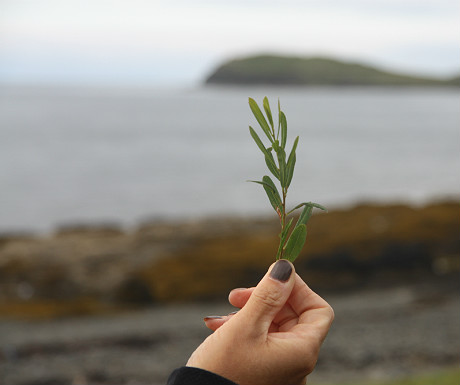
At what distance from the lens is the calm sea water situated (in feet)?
147

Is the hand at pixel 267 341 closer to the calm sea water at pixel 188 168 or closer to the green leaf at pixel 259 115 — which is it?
the green leaf at pixel 259 115

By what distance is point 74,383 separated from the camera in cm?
1477

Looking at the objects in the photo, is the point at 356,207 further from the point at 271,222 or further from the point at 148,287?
the point at 148,287

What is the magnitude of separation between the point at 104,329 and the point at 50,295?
5.79 metres

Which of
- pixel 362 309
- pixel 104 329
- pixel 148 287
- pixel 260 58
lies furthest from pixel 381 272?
pixel 260 58

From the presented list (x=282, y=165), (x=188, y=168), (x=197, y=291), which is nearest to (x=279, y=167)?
(x=282, y=165)

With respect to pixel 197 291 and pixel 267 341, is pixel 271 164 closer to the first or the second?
pixel 267 341

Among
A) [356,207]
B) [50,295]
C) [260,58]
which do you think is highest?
[260,58]

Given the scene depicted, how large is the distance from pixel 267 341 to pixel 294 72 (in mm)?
118332

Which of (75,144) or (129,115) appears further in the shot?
(129,115)

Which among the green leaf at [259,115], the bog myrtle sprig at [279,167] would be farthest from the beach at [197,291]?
the green leaf at [259,115]

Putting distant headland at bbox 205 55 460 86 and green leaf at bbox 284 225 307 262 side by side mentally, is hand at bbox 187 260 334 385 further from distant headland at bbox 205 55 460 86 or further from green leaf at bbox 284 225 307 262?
distant headland at bbox 205 55 460 86

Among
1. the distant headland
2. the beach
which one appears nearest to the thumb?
the beach

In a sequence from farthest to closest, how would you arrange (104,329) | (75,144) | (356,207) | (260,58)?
(260,58), (75,144), (356,207), (104,329)
